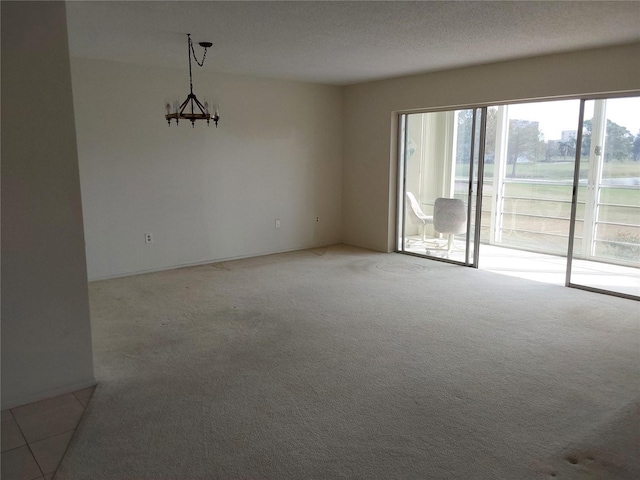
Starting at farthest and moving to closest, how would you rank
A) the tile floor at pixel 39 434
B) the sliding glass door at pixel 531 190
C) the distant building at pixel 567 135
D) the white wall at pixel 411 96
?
1. the distant building at pixel 567 135
2. the sliding glass door at pixel 531 190
3. the white wall at pixel 411 96
4. the tile floor at pixel 39 434

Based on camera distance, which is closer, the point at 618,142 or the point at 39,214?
the point at 39,214

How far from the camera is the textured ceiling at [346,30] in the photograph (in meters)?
3.22

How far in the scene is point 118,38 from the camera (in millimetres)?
4113

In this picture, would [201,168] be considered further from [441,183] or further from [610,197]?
[610,197]

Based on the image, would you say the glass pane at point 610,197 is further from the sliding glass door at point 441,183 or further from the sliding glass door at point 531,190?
the sliding glass door at point 441,183

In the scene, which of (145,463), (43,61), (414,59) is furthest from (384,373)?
(414,59)

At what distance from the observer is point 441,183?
251 inches

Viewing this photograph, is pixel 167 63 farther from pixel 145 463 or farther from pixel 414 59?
pixel 145 463

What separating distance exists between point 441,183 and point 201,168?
3.17m

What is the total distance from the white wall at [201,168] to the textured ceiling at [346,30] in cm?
47

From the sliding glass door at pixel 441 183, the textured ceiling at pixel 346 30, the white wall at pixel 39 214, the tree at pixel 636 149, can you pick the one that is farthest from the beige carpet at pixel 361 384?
the textured ceiling at pixel 346 30

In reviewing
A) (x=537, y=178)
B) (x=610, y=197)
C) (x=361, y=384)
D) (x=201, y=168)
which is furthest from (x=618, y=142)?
(x=201, y=168)

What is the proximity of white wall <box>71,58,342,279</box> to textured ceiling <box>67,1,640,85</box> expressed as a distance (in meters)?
0.47

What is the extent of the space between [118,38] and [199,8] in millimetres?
1293
